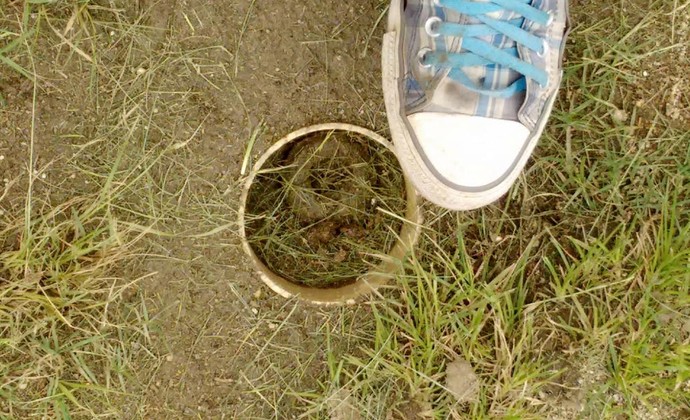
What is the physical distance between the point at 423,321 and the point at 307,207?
1.33 feet

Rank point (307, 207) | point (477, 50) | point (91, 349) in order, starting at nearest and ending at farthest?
point (477, 50), point (91, 349), point (307, 207)

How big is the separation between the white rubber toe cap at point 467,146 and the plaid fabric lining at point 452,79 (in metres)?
0.02

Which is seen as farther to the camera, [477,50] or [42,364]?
[42,364]

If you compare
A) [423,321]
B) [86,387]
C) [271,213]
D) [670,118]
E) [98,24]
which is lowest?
[86,387]

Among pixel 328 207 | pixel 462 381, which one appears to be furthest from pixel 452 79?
pixel 462 381

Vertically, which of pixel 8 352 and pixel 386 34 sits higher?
pixel 386 34

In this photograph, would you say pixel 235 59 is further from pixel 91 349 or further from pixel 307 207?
pixel 91 349

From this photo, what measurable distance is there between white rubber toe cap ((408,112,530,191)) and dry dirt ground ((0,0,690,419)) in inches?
10.0

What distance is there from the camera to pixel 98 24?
1.51 m

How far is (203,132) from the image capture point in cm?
154

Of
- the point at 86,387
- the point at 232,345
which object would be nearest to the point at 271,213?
the point at 232,345

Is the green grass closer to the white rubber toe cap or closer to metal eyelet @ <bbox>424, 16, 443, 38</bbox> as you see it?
the white rubber toe cap

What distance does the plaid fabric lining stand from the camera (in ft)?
4.36

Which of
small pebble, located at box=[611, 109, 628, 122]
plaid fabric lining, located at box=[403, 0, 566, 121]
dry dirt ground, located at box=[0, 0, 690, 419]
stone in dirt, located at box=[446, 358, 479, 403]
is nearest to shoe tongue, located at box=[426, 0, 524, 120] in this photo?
plaid fabric lining, located at box=[403, 0, 566, 121]
